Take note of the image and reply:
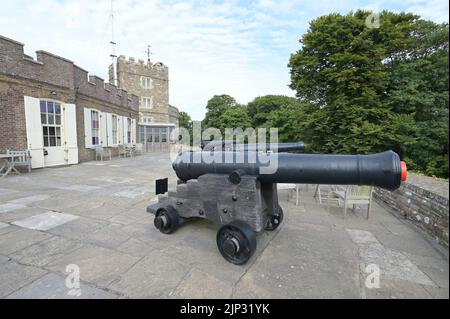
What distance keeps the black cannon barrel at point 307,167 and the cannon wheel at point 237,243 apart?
0.60m

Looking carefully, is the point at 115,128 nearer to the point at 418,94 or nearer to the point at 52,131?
the point at 52,131

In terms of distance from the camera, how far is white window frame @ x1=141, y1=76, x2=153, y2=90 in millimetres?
30428

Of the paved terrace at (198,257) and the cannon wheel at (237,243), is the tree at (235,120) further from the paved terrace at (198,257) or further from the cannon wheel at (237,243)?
the cannon wheel at (237,243)

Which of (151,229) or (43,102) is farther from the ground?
(43,102)

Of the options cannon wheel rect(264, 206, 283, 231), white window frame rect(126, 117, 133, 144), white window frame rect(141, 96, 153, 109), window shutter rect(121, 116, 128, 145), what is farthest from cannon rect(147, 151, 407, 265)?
white window frame rect(141, 96, 153, 109)

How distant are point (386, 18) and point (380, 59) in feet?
6.05

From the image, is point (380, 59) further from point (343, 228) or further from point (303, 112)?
point (343, 228)

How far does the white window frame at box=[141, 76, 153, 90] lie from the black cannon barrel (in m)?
30.3

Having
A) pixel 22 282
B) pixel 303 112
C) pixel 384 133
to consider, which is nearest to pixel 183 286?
pixel 22 282

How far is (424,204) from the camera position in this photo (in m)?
3.78

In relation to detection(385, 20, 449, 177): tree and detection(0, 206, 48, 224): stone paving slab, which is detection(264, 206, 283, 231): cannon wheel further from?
detection(385, 20, 449, 177): tree

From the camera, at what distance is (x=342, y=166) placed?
2.45 metres
